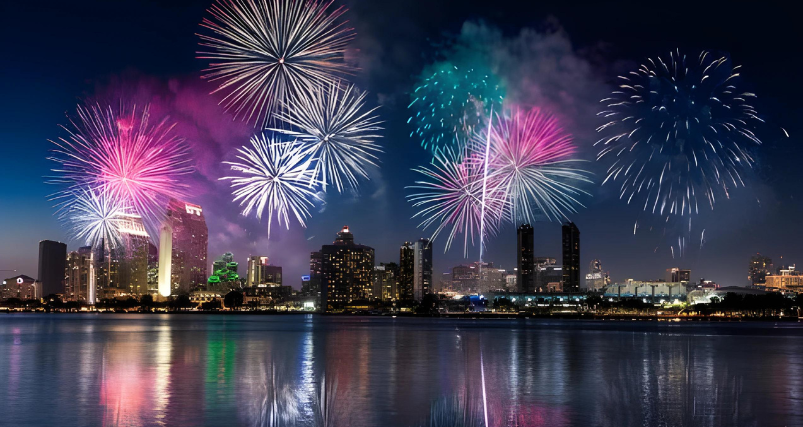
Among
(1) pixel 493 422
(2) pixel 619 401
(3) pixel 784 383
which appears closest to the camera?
(1) pixel 493 422

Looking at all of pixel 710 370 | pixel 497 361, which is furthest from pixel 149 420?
pixel 710 370

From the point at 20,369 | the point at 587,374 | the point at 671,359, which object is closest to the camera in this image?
the point at 587,374

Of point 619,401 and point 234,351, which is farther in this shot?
point 234,351

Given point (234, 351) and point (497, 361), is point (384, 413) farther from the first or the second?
point (234, 351)

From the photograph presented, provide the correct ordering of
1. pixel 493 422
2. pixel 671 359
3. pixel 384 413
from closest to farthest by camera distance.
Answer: pixel 493 422
pixel 384 413
pixel 671 359

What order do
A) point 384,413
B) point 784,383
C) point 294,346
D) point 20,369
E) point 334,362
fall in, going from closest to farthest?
point 384,413, point 784,383, point 20,369, point 334,362, point 294,346

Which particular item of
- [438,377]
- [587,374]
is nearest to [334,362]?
[438,377]

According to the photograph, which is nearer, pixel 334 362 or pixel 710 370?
pixel 710 370

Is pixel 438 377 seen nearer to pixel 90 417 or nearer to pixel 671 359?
pixel 90 417
